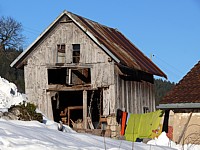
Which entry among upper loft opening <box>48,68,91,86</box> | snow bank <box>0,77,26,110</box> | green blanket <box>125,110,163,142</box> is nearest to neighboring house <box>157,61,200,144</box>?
green blanket <box>125,110,163,142</box>

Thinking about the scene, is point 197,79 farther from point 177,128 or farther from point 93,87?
point 93,87

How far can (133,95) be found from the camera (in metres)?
28.1

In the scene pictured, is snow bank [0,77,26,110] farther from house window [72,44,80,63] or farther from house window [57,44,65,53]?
house window [72,44,80,63]

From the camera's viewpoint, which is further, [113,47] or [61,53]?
[61,53]

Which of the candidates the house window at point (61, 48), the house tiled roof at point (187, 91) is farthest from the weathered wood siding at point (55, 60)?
the house tiled roof at point (187, 91)

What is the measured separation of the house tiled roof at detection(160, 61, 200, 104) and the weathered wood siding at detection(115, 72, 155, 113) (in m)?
6.58

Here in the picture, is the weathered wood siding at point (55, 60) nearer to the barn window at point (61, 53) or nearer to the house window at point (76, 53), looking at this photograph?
the barn window at point (61, 53)

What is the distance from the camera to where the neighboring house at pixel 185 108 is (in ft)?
58.7

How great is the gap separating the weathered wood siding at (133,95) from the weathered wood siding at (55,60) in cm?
65

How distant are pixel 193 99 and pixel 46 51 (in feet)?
39.1

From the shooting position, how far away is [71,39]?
27172 mm

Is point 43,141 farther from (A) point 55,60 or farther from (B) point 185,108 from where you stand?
(A) point 55,60

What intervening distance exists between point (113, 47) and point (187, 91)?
8.93 meters

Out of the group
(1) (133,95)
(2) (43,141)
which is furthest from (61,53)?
(2) (43,141)
